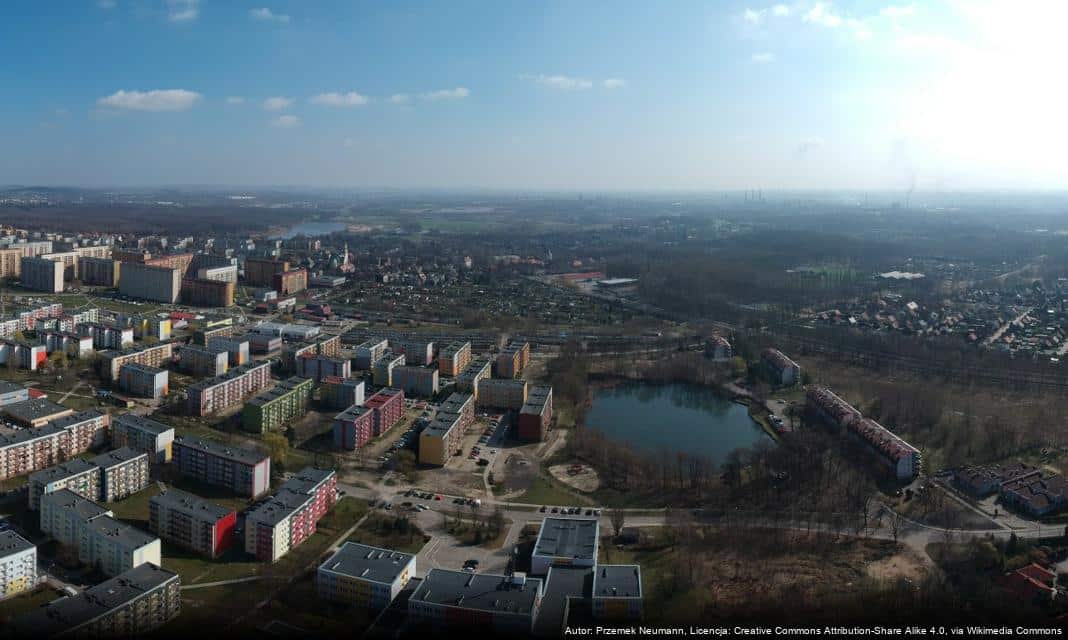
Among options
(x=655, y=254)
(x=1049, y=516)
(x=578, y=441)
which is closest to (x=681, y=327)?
(x=578, y=441)

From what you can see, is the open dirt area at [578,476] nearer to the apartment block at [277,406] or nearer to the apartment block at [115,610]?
the apartment block at [277,406]

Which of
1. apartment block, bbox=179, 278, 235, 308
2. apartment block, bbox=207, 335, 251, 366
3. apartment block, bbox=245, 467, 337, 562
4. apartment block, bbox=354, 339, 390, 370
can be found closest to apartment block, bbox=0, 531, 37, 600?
apartment block, bbox=245, 467, 337, 562

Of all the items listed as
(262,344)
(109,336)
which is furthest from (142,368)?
(262,344)

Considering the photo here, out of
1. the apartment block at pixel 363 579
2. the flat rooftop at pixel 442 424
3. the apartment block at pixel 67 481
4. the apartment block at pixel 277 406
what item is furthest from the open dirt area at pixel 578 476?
the apartment block at pixel 67 481

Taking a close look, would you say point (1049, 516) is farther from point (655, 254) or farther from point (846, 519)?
point (655, 254)

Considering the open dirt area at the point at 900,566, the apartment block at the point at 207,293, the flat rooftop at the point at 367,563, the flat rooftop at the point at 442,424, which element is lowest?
the open dirt area at the point at 900,566

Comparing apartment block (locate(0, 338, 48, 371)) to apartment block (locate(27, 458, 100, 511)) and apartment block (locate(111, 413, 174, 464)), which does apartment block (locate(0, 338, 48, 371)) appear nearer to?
apartment block (locate(111, 413, 174, 464))
